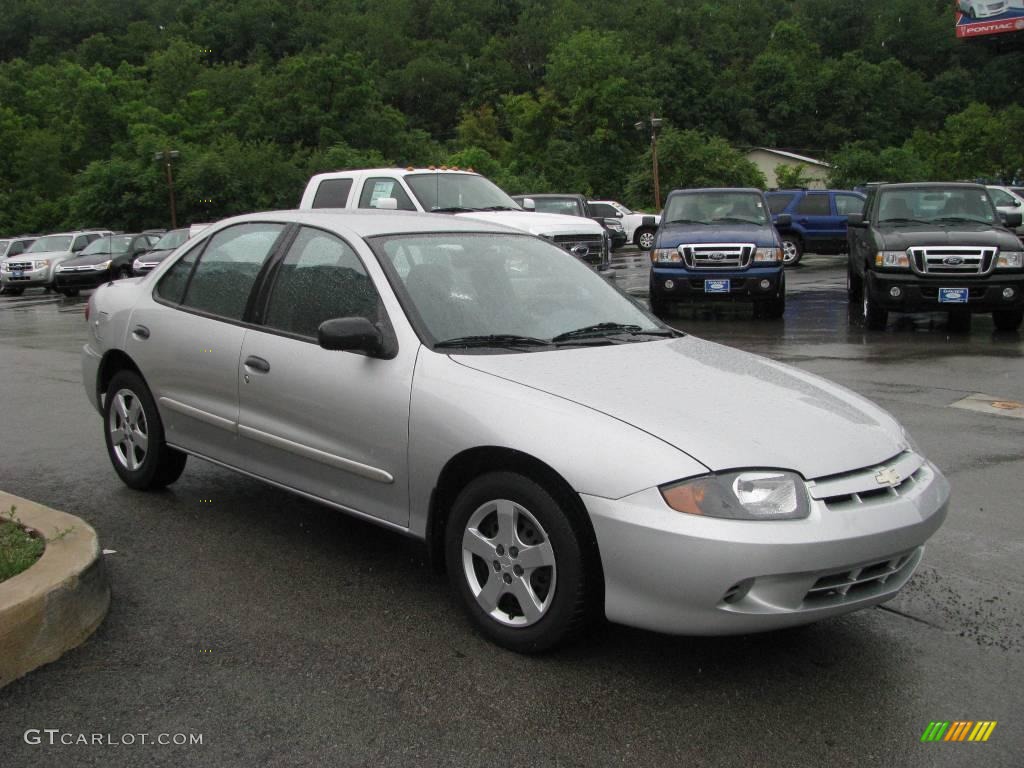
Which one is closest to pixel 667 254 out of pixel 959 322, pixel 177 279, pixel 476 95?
pixel 959 322

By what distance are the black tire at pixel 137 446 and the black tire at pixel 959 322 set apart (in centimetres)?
1061

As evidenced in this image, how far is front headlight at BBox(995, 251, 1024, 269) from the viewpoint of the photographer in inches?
492

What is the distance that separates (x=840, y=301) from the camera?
17.3m

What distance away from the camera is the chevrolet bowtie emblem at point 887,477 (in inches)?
142

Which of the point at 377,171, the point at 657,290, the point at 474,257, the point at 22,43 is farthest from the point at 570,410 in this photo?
the point at 22,43

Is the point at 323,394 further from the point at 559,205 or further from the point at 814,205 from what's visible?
the point at 814,205

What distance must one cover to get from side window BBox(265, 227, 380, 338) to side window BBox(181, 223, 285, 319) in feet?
0.74

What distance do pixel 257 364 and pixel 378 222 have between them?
88cm

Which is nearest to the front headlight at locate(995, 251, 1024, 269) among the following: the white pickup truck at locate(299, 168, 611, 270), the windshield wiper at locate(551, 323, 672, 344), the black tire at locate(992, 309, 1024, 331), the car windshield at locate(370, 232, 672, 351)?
the black tire at locate(992, 309, 1024, 331)

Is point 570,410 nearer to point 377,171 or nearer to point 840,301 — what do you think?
point 377,171

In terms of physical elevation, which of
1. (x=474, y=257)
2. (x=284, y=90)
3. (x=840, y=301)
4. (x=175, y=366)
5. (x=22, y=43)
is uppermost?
(x=22, y=43)

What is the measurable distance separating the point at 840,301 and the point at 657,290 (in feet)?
14.0

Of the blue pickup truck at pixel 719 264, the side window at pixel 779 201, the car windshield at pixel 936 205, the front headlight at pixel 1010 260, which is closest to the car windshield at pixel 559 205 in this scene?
the side window at pixel 779 201

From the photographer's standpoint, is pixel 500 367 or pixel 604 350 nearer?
pixel 500 367
